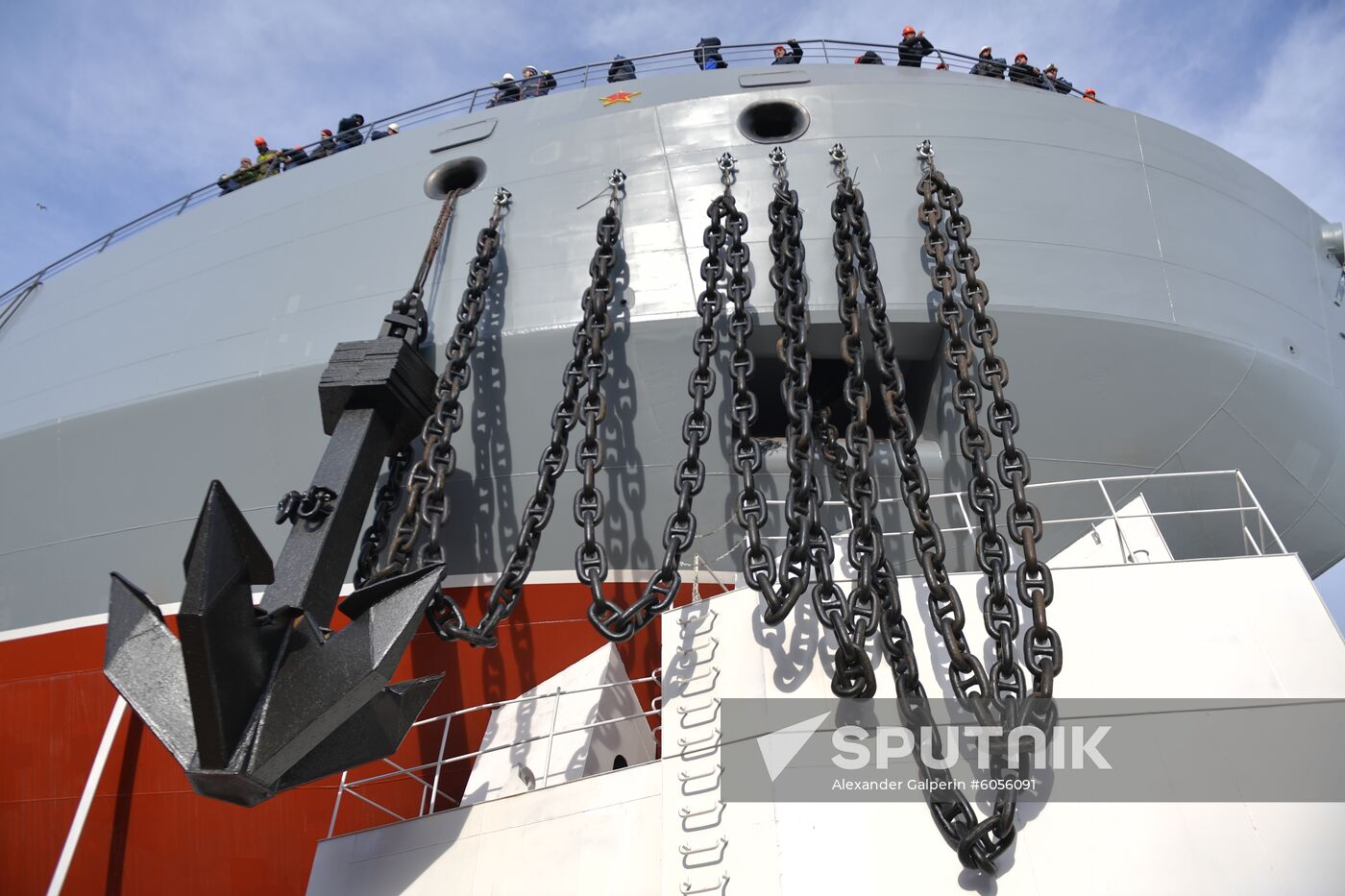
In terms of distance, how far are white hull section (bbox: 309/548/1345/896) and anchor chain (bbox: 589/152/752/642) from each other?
1.23 ft

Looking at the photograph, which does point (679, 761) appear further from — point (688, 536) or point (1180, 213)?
point (1180, 213)

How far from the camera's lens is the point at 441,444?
4.73 m

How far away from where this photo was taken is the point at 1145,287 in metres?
5.63

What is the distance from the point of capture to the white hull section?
3053mm

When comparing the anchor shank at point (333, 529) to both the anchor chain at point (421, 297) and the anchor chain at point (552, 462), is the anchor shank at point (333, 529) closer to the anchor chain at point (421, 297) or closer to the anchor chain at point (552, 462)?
the anchor chain at point (552, 462)

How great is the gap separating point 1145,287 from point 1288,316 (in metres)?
1.47

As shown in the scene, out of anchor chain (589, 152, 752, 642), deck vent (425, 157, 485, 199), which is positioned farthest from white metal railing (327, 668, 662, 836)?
deck vent (425, 157, 485, 199)

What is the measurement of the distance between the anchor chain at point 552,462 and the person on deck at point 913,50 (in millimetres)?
3288

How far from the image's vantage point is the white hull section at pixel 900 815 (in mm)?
3053

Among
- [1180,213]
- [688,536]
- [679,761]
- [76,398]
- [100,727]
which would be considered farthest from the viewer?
[76,398]

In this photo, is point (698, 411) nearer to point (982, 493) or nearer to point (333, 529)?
point (982, 493)

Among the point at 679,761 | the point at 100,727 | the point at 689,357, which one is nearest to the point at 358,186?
the point at 689,357

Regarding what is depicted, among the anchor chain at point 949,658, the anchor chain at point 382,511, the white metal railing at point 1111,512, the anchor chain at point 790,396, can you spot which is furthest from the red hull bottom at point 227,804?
the anchor chain at point 949,658

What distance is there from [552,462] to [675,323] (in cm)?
139
